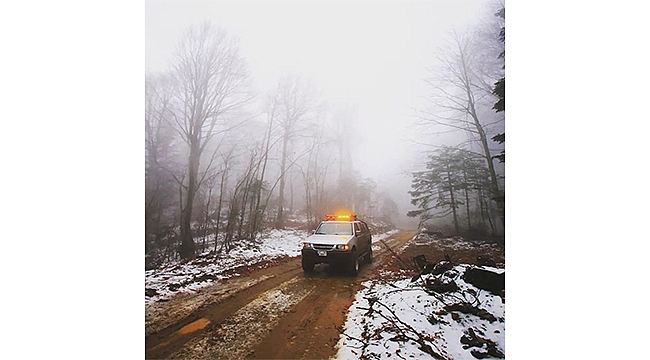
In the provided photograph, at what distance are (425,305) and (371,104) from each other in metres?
1.84

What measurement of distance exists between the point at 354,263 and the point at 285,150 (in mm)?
1251

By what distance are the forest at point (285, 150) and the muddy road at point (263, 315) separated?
1.30 feet

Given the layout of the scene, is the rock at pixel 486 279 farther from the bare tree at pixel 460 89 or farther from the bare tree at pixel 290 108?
the bare tree at pixel 290 108

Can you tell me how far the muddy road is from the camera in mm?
2117

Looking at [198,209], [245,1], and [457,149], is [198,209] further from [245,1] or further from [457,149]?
[457,149]

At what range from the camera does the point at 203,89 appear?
2.85m

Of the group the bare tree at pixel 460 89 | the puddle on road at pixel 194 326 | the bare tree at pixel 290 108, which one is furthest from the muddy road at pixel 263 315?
the bare tree at pixel 460 89

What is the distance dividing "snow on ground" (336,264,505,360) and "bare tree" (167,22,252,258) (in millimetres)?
1643

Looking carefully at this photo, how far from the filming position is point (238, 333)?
221 centimetres

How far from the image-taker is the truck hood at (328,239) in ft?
8.53

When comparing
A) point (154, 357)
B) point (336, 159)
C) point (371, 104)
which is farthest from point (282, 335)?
point (371, 104)

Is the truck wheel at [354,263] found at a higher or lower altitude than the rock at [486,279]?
higher

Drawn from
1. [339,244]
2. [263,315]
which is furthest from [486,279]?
[263,315]

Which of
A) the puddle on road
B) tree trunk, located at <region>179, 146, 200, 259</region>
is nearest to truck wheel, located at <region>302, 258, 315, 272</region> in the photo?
the puddle on road
